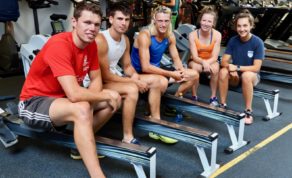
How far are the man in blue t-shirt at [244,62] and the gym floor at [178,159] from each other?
405 mm

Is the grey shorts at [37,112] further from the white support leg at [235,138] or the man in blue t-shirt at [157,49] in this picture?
the white support leg at [235,138]

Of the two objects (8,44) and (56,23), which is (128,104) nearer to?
(8,44)

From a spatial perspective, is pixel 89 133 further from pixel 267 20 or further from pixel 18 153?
pixel 267 20

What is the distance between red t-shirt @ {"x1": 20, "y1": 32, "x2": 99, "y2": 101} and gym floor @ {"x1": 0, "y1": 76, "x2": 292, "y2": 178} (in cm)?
56

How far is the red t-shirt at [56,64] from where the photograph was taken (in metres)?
2.11

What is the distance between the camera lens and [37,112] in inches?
87.7

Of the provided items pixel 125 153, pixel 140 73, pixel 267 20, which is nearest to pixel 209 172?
pixel 125 153

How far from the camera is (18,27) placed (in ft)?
18.0

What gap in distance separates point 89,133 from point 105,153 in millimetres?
326

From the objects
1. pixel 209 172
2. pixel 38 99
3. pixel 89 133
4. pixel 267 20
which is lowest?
pixel 209 172

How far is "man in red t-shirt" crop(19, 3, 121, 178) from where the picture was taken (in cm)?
206

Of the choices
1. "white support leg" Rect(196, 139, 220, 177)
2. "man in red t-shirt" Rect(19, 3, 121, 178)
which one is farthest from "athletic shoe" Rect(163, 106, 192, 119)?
"man in red t-shirt" Rect(19, 3, 121, 178)

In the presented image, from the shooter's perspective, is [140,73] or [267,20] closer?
[140,73]

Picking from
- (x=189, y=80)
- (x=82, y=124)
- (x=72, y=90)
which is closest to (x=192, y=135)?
(x=82, y=124)
